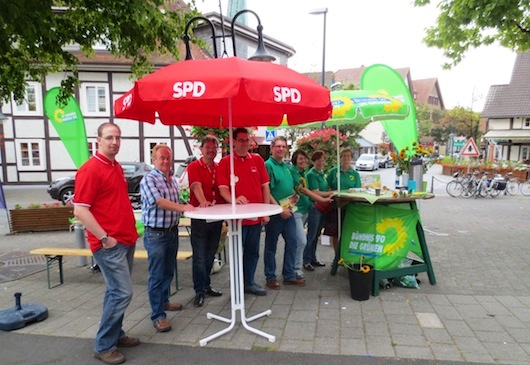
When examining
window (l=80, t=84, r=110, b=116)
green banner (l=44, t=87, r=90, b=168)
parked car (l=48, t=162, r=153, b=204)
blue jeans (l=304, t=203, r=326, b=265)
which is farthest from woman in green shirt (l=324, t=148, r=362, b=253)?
window (l=80, t=84, r=110, b=116)

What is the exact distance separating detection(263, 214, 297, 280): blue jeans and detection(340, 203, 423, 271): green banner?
75cm

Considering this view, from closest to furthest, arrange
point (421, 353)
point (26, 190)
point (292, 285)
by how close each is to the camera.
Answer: point (421, 353)
point (292, 285)
point (26, 190)

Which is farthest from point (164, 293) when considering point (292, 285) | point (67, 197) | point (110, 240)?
point (67, 197)

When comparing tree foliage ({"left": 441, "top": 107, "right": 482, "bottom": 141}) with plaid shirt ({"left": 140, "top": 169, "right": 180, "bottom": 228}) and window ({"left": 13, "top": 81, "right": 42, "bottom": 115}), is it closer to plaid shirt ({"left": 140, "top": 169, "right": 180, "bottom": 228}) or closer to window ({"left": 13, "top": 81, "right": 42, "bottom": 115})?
window ({"left": 13, "top": 81, "right": 42, "bottom": 115})

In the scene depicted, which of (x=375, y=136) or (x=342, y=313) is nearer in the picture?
(x=342, y=313)

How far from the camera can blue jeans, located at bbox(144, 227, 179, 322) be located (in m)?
3.43

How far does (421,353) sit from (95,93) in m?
19.3

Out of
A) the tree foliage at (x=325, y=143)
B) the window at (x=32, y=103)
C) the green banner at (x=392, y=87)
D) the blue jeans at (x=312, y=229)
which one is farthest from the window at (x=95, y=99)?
the blue jeans at (x=312, y=229)

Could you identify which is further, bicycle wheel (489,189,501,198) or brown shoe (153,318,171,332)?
bicycle wheel (489,189,501,198)

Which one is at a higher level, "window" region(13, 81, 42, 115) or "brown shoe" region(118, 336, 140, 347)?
"window" region(13, 81, 42, 115)

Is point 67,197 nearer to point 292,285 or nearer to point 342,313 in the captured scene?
point 292,285

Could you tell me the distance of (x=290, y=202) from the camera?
448 cm

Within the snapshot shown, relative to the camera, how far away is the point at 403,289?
4.51 m

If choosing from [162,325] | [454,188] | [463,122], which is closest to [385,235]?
[162,325]
